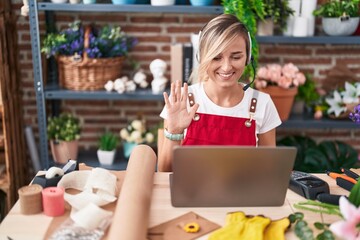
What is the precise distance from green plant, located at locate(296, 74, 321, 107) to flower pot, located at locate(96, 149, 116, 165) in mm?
1220

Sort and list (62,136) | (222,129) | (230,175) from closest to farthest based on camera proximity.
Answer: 1. (230,175)
2. (222,129)
3. (62,136)

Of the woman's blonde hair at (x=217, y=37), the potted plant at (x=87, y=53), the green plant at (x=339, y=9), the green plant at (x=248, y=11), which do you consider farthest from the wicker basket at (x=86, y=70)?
the green plant at (x=339, y=9)

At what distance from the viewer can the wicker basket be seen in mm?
2812

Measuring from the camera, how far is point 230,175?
131 cm

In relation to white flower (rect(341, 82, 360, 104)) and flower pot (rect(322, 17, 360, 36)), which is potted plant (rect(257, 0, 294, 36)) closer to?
flower pot (rect(322, 17, 360, 36))

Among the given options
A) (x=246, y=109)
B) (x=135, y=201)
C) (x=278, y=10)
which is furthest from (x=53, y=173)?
(x=278, y=10)

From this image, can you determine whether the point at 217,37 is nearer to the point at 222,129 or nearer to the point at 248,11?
the point at 222,129

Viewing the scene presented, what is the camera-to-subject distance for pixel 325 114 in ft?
10.2

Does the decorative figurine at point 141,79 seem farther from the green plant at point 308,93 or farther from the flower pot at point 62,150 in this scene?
the green plant at point 308,93

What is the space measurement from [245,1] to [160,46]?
2.45ft

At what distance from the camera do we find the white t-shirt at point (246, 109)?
6.48 feet

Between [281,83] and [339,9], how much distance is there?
1.83ft

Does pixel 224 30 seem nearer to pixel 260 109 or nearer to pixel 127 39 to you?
pixel 260 109

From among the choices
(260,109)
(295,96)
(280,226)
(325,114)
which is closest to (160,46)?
(295,96)
